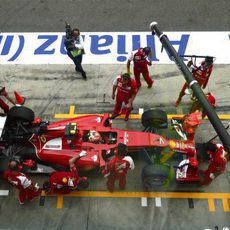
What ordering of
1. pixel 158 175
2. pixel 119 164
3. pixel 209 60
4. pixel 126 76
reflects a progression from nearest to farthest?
1. pixel 119 164
2. pixel 158 175
3. pixel 126 76
4. pixel 209 60

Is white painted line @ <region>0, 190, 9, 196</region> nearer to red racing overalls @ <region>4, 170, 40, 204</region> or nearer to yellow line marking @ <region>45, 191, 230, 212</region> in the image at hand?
red racing overalls @ <region>4, 170, 40, 204</region>

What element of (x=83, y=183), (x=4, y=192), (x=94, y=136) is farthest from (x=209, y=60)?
(x=4, y=192)

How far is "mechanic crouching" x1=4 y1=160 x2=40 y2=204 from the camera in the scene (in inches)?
219

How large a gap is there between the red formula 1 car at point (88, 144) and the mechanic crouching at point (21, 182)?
0.51 meters

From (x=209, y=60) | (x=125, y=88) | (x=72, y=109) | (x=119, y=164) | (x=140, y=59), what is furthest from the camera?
(x=72, y=109)

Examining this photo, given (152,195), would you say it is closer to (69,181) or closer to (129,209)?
(129,209)

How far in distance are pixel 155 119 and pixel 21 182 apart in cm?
308

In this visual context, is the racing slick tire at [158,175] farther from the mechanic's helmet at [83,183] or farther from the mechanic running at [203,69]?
the mechanic running at [203,69]

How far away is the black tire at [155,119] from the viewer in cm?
681

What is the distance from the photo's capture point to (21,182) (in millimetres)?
5746

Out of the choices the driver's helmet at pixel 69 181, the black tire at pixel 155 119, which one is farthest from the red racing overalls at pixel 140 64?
the driver's helmet at pixel 69 181
